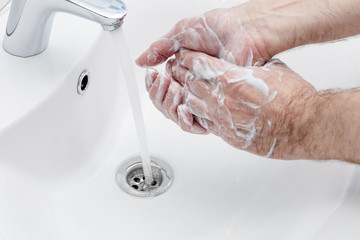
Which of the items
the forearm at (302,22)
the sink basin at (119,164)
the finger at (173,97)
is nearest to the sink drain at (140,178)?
the sink basin at (119,164)

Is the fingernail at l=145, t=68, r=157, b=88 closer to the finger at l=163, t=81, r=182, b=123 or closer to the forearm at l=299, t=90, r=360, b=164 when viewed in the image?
the finger at l=163, t=81, r=182, b=123

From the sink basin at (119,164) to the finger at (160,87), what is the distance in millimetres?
97

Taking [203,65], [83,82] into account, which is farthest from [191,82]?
[83,82]

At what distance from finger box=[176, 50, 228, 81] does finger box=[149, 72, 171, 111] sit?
0.03 metres

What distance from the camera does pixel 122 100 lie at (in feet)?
2.42

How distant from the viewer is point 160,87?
60 centimetres

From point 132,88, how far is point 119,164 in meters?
0.15

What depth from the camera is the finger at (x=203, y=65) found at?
55 centimetres

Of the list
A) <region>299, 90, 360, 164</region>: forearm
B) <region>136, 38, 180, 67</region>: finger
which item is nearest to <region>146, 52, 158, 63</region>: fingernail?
<region>136, 38, 180, 67</region>: finger

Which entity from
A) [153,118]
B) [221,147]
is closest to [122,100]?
[153,118]

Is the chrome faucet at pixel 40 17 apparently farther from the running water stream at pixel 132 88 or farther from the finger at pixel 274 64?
the finger at pixel 274 64

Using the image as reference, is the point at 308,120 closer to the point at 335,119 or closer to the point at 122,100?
the point at 335,119

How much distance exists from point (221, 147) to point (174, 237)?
0.17 metres

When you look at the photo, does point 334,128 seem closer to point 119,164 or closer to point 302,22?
point 302,22
